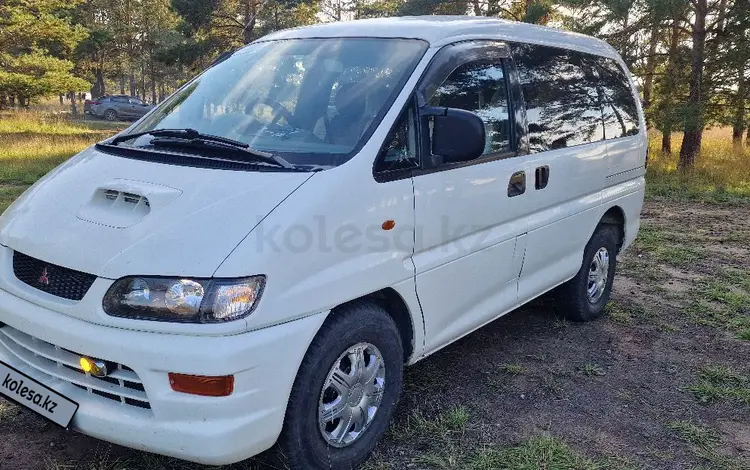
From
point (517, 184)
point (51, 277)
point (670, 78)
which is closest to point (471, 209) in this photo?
point (517, 184)

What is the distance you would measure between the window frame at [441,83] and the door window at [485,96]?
3cm

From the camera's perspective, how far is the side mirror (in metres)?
2.75

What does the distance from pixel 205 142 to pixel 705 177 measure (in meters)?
11.6

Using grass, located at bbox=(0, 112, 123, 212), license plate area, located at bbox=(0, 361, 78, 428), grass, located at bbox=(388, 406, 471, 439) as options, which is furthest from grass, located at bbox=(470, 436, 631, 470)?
grass, located at bbox=(0, 112, 123, 212)

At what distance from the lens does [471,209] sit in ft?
10.3

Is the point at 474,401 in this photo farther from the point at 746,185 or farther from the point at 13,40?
the point at 13,40

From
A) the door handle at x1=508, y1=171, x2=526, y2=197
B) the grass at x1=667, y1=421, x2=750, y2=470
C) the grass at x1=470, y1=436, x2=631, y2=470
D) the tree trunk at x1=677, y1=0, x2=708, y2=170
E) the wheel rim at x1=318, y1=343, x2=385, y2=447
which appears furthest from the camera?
the tree trunk at x1=677, y1=0, x2=708, y2=170

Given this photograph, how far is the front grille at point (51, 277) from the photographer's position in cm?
228

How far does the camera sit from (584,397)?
3.53 m

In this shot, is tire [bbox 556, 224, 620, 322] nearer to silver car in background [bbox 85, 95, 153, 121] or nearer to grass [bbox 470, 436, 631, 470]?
grass [bbox 470, 436, 631, 470]

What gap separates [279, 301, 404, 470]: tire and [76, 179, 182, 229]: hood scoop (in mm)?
817

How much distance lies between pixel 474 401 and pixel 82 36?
23.2 metres

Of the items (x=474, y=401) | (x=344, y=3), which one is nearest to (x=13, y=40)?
(x=474, y=401)

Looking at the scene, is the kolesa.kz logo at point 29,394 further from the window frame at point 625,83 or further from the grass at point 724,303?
the grass at point 724,303
